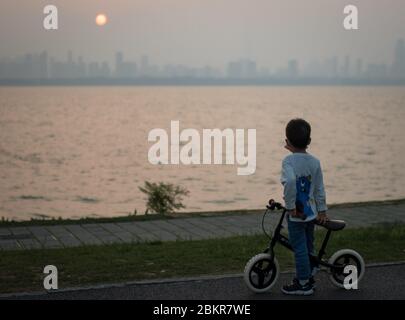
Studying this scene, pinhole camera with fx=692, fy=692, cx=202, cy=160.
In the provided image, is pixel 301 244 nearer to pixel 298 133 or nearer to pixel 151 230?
pixel 298 133

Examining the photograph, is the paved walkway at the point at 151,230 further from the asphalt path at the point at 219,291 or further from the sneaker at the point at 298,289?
the sneaker at the point at 298,289

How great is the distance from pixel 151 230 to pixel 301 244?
14.5 feet

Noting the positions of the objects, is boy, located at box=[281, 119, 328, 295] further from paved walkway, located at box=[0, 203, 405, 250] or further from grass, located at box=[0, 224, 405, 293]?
paved walkway, located at box=[0, 203, 405, 250]

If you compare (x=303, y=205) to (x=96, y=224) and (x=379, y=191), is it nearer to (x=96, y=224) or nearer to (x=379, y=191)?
(x=96, y=224)

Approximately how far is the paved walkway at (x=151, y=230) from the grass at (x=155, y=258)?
2.25ft

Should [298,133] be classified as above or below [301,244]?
above

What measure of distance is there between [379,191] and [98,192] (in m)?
11.7

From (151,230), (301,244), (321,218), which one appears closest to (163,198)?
(151,230)

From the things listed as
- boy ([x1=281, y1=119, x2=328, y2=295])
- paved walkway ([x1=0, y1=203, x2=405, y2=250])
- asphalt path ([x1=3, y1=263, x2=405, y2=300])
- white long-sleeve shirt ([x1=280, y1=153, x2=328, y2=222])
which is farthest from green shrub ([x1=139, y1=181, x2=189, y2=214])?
white long-sleeve shirt ([x1=280, y1=153, x2=328, y2=222])

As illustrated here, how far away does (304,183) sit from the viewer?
254 inches

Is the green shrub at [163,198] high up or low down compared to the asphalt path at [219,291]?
down

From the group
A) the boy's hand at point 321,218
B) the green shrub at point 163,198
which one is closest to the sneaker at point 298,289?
the boy's hand at point 321,218

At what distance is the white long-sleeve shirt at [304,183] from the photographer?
6.38m
